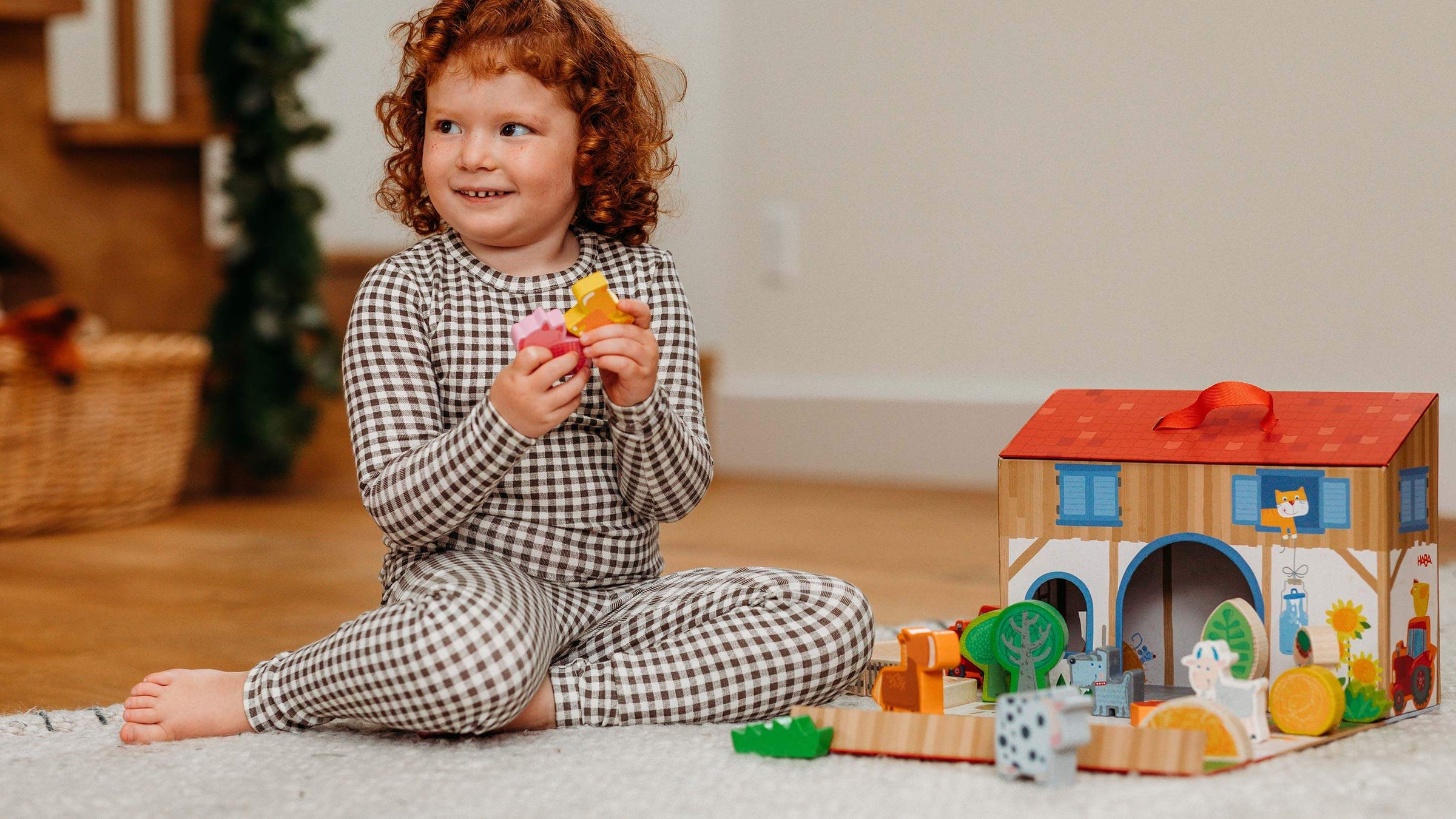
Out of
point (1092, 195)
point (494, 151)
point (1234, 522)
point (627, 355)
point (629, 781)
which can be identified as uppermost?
point (1092, 195)

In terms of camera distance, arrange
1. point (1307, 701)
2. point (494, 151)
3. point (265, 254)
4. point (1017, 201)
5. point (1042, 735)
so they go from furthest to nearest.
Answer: point (1017, 201), point (265, 254), point (494, 151), point (1307, 701), point (1042, 735)

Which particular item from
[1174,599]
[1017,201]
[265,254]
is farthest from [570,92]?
[1017,201]

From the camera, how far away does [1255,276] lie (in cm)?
210

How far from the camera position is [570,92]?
99 centimetres

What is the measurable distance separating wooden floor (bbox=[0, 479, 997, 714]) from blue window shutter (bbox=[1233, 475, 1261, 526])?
0.44 m

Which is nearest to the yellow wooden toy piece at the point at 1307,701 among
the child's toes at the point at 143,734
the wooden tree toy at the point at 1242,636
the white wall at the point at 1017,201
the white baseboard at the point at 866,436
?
the wooden tree toy at the point at 1242,636

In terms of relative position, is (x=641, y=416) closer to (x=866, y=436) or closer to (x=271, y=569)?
(x=271, y=569)

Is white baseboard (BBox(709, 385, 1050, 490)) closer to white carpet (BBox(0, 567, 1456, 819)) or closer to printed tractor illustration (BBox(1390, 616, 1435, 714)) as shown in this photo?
printed tractor illustration (BBox(1390, 616, 1435, 714))

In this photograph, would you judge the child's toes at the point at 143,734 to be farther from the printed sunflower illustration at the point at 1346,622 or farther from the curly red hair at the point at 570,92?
the printed sunflower illustration at the point at 1346,622

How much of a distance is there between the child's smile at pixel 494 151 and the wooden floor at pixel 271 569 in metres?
0.41

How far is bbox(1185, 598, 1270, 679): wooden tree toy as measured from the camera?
0.83m

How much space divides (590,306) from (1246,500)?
1.31 ft

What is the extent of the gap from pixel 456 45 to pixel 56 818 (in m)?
0.52

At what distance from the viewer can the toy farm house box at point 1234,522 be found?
2.81 feet
